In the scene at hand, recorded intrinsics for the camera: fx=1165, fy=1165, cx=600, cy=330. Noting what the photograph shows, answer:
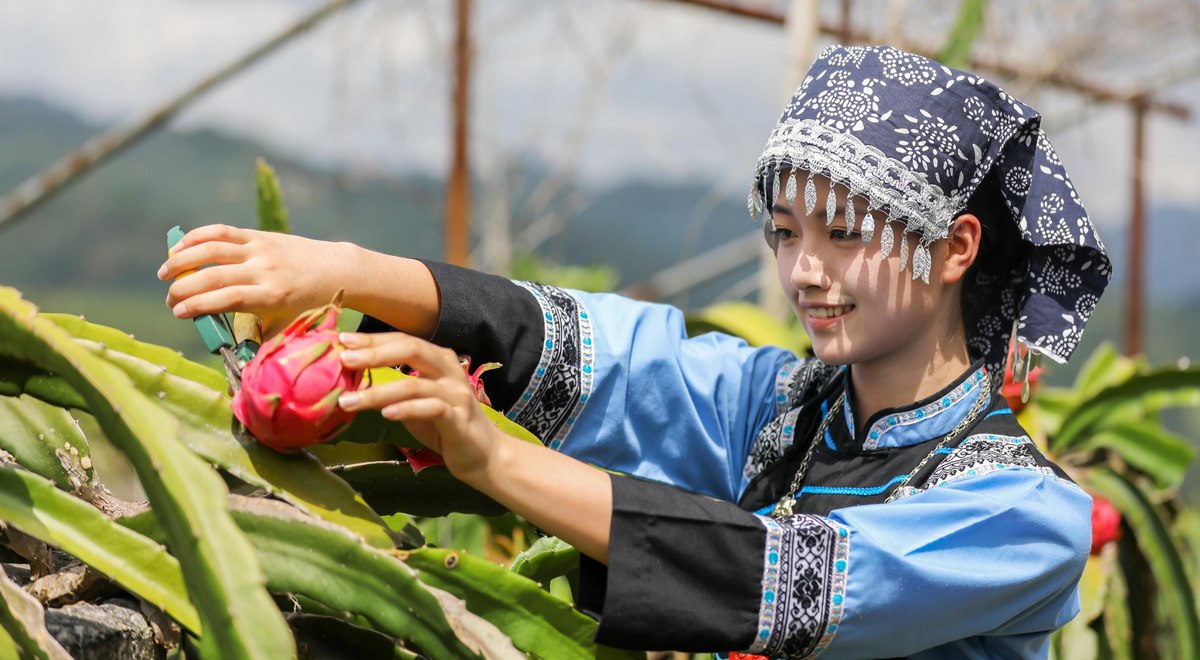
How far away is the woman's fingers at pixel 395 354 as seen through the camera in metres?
0.85

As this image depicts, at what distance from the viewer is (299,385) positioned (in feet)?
2.79

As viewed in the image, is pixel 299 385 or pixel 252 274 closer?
pixel 299 385

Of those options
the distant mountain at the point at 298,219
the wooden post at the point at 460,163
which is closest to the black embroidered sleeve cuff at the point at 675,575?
the wooden post at the point at 460,163

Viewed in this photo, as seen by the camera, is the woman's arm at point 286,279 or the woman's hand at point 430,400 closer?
the woman's hand at point 430,400

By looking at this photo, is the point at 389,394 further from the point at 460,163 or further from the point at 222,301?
the point at 460,163

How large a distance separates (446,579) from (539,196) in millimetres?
2948

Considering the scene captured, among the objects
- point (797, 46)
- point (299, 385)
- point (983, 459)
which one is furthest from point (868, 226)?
point (797, 46)

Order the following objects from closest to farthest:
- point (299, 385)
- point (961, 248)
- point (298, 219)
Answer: point (299, 385) → point (961, 248) → point (298, 219)

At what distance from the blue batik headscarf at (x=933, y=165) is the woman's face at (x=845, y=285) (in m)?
0.02

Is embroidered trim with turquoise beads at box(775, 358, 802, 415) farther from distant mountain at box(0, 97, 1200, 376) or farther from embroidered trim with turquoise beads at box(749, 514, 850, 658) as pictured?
distant mountain at box(0, 97, 1200, 376)

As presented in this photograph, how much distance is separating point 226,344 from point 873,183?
629 millimetres

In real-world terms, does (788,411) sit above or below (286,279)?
below

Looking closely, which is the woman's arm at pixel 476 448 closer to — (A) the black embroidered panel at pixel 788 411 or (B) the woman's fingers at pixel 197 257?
(B) the woman's fingers at pixel 197 257

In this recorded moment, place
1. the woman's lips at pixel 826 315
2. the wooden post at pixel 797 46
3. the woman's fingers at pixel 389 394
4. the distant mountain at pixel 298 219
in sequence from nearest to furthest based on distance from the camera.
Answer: the woman's fingers at pixel 389 394 < the woman's lips at pixel 826 315 < the wooden post at pixel 797 46 < the distant mountain at pixel 298 219
